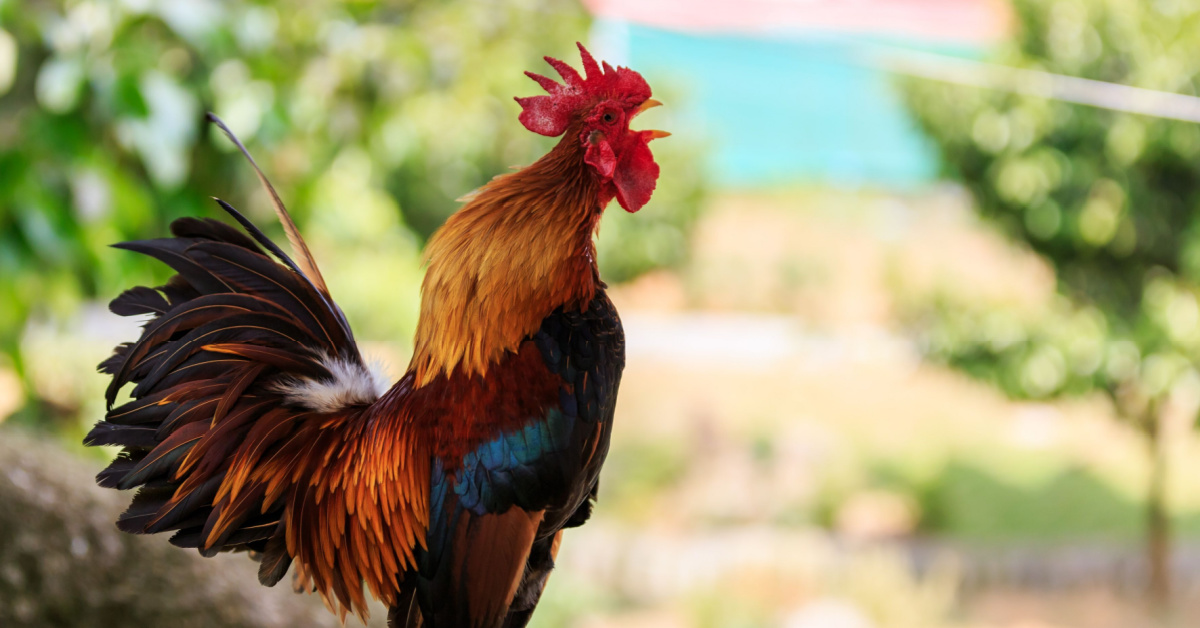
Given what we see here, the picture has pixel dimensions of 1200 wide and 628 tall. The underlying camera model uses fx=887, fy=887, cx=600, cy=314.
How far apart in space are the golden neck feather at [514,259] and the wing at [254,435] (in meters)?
0.20

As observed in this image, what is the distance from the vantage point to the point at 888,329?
749cm

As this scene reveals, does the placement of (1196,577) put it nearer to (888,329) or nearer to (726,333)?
(888,329)

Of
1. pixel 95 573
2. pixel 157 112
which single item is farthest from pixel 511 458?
pixel 95 573

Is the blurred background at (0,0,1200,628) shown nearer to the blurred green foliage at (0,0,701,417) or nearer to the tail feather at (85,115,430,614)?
the blurred green foliage at (0,0,701,417)

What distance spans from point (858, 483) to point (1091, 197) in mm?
2475

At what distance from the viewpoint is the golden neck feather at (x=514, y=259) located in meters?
1.56

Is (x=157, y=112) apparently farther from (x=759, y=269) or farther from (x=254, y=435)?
(x=759, y=269)

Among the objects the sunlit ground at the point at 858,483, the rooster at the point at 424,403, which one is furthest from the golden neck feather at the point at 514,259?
the sunlit ground at the point at 858,483

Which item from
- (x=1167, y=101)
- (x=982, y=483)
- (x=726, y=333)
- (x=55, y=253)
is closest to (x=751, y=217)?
(x=726, y=333)

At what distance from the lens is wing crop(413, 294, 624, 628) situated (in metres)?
1.51

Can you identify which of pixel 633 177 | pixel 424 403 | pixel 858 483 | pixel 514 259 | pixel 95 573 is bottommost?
pixel 95 573

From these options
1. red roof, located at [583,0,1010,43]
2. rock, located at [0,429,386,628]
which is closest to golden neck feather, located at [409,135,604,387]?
rock, located at [0,429,386,628]

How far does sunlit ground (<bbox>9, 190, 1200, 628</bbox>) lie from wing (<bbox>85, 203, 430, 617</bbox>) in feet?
10.9

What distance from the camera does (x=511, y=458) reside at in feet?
4.96
